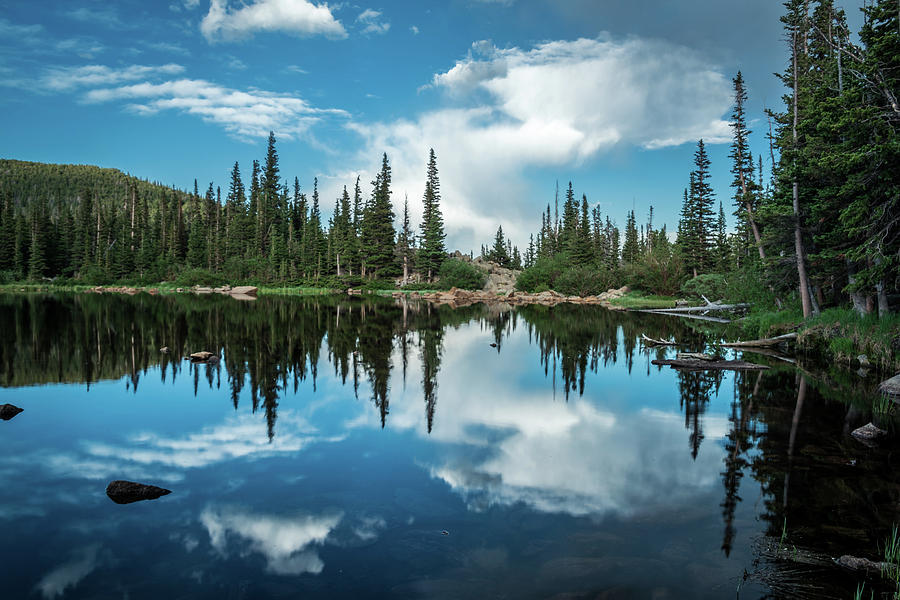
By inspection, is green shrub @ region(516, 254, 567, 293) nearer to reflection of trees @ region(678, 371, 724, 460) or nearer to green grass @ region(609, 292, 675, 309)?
green grass @ region(609, 292, 675, 309)

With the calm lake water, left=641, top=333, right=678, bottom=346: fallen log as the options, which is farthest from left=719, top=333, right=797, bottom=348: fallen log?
the calm lake water

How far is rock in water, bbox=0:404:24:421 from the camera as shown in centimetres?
1060

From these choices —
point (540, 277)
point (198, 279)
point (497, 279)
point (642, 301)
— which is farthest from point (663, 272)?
point (198, 279)

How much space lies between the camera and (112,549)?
573 centimetres

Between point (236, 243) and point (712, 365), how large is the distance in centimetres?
8157

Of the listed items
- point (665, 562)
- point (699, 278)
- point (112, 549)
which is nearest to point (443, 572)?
point (665, 562)

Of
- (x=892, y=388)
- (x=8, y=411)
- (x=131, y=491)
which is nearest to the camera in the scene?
(x=131, y=491)

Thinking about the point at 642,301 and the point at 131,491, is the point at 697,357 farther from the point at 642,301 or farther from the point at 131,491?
the point at 642,301

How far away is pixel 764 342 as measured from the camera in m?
22.0

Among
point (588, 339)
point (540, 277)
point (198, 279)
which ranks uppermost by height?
point (540, 277)

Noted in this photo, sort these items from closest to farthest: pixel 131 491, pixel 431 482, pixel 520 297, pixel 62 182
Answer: pixel 131 491
pixel 431 482
pixel 520 297
pixel 62 182

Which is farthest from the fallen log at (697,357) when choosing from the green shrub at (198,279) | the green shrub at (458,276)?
the green shrub at (198,279)

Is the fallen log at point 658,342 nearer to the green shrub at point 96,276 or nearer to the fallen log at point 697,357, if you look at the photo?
the fallen log at point 697,357

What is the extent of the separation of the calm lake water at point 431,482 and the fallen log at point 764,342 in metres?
5.11
